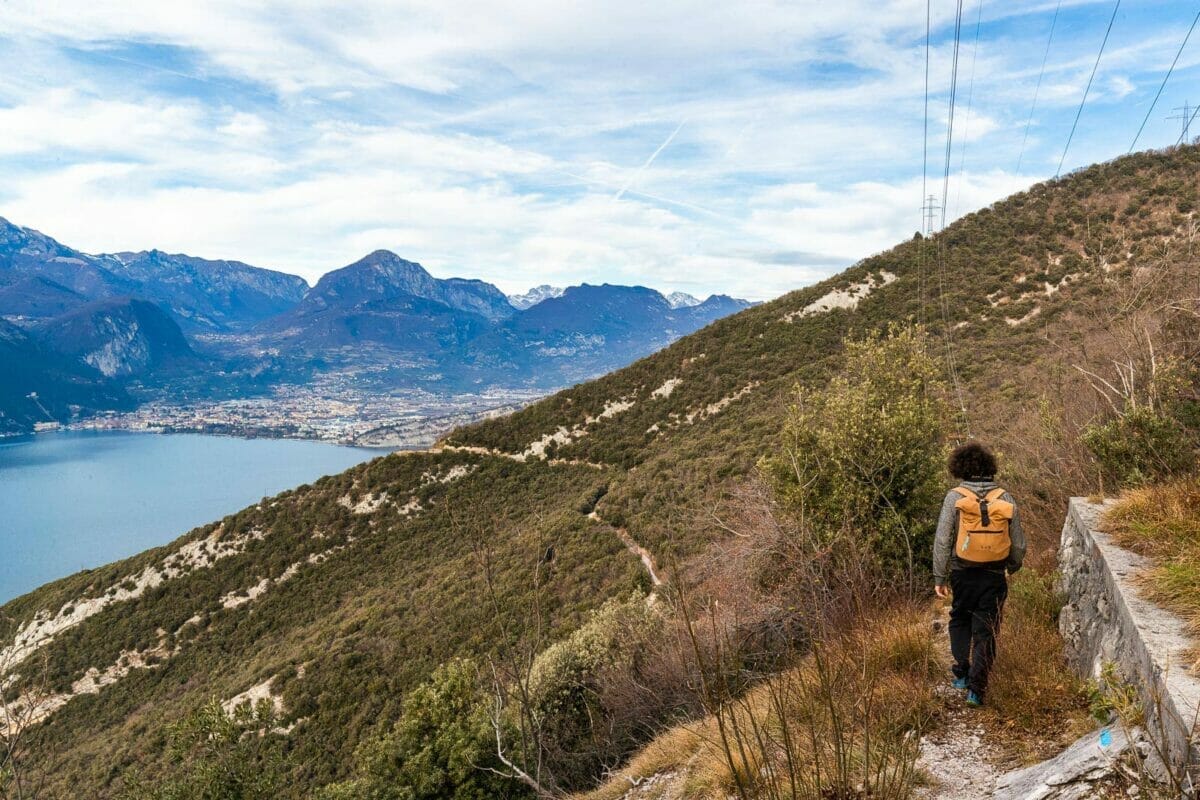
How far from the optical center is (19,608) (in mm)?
41375

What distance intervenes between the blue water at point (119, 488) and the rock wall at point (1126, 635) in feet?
334

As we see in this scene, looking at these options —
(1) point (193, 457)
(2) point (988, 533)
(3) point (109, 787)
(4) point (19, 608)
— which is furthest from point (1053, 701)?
(1) point (193, 457)

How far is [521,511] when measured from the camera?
3228 centimetres

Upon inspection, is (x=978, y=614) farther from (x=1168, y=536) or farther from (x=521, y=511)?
(x=521, y=511)

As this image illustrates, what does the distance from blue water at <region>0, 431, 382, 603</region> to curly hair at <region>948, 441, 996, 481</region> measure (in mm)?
101236

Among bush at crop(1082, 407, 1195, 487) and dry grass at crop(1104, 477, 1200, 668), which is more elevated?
bush at crop(1082, 407, 1195, 487)

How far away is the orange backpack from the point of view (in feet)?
13.7

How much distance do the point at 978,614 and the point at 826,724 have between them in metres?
1.51

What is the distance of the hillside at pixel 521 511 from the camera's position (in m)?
19.9

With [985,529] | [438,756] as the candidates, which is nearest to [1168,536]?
[985,529]

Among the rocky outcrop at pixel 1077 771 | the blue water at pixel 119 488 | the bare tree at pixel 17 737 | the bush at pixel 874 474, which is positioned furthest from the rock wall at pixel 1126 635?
the blue water at pixel 119 488

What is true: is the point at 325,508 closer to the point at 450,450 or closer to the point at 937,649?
the point at 450,450

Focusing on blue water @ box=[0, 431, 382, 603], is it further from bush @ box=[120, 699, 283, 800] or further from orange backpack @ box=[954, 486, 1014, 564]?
orange backpack @ box=[954, 486, 1014, 564]

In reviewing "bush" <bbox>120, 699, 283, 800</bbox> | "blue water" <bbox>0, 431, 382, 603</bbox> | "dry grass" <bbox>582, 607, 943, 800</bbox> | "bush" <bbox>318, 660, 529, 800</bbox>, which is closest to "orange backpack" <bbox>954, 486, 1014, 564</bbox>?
"dry grass" <bbox>582, 607, 943, 800</bbox>
